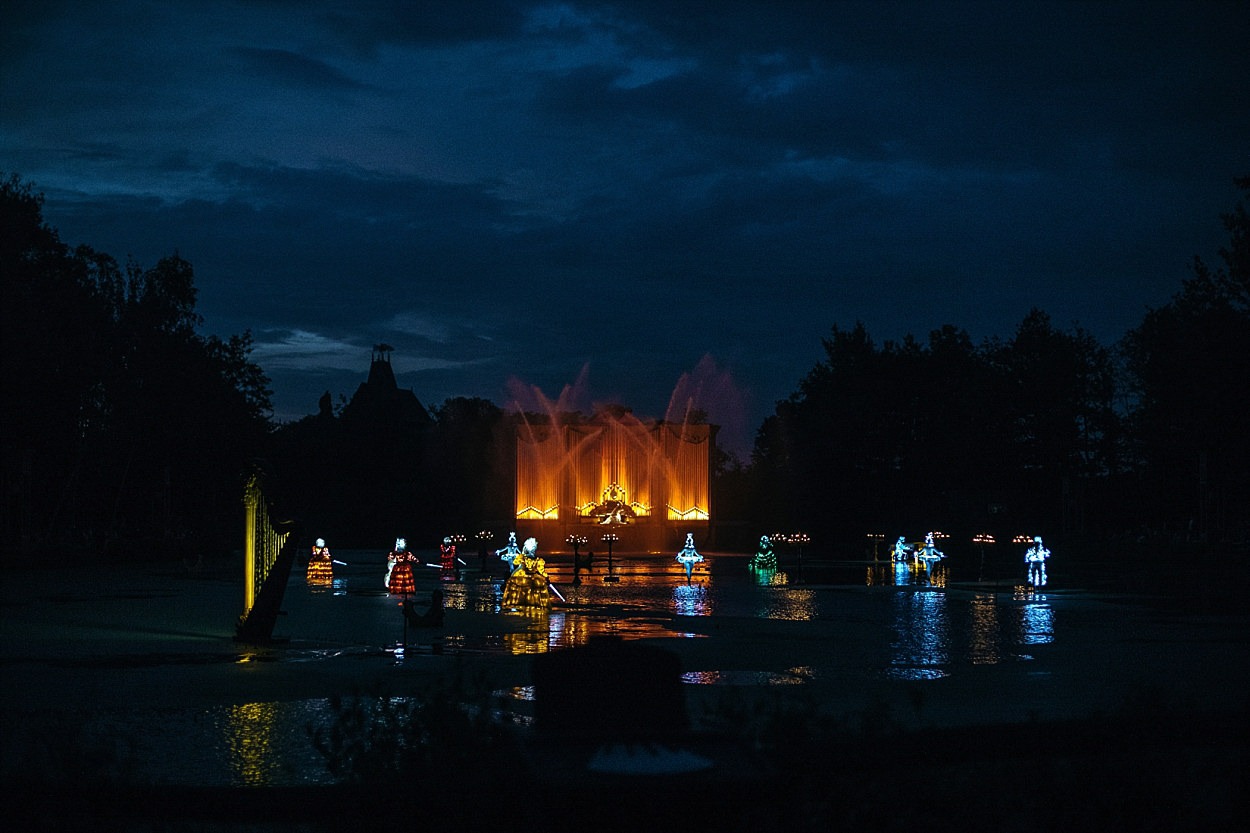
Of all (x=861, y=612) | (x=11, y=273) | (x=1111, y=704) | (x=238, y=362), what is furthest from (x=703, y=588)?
(x=238, y=362)

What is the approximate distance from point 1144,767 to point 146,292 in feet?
242

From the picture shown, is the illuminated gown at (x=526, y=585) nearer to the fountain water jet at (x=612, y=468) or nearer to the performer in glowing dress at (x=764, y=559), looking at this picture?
the performer in glowing dress at (x=764, y=559)

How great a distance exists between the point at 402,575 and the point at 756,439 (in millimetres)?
94354

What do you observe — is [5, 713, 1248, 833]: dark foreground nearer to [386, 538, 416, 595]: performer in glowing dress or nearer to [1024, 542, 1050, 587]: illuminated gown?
[386, 538, 416, 595]: performer in glowing dress

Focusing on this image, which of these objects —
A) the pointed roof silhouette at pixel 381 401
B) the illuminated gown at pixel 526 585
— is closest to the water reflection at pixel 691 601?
the illuminated gown at pixel 526 585

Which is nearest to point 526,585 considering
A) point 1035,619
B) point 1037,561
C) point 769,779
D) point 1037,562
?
point 1035,619

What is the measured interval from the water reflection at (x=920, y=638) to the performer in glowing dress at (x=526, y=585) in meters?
6.82

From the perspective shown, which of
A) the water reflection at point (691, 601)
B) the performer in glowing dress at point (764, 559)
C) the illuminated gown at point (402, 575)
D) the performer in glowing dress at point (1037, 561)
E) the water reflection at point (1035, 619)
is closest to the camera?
the water reflection at point (1035, 619)

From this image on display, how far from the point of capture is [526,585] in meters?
26.0

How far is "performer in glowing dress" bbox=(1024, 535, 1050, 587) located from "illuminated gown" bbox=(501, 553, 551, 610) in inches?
695

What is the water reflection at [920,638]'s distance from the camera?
16.5 metres

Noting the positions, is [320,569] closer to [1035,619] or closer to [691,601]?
[691,601]

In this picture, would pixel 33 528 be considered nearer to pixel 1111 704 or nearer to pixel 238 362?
pixel 238 362

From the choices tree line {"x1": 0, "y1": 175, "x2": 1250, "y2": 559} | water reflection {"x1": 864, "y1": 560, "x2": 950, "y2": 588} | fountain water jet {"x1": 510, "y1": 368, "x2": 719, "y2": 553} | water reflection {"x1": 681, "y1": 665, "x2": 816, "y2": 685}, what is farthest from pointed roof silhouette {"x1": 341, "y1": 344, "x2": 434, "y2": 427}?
water reflection {"x1": 681, "y1": 665, "x2": 816, "y2": 685}
